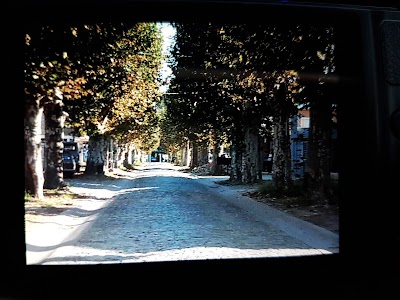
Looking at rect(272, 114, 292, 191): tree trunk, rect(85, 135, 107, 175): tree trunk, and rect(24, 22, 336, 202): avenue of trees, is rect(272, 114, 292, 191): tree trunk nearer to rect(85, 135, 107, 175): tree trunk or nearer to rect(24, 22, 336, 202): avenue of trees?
rect(24, 22, 336, 202): avenue of trees

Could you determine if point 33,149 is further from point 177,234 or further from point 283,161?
point 283,161

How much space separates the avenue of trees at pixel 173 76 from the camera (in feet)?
5.36

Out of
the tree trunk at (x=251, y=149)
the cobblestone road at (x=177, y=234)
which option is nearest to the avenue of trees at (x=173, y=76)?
the cobblestone road at (x=177, y=234)

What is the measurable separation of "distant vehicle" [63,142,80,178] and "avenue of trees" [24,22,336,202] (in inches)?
2.2

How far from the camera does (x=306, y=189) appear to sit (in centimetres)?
218

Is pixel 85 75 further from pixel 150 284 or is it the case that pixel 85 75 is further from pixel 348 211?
pixel 348 211

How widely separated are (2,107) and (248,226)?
1.26 metres

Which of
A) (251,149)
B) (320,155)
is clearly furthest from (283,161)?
(251,149)

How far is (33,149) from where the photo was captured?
1605 millimetres

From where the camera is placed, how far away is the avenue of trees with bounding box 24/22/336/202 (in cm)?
163

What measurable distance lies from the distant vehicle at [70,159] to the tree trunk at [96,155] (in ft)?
0.56

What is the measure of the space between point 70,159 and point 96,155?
614 millimetres

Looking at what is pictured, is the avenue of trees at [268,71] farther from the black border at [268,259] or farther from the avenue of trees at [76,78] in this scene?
the avenue of trees at [76,78]

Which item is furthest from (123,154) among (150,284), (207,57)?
(150,284)
